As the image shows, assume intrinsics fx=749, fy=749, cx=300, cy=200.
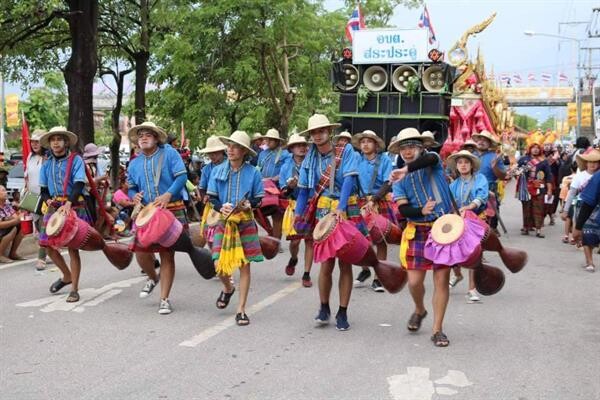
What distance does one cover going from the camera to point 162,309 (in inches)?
278

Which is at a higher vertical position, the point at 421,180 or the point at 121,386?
A: the point at 421,180

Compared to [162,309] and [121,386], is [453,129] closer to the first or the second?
[162,309]

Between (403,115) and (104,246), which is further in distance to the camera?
(403,115)

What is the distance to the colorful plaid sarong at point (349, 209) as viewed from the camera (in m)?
6.91

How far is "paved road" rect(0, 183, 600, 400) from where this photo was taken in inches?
192

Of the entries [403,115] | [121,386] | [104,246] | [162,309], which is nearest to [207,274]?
[162,309]

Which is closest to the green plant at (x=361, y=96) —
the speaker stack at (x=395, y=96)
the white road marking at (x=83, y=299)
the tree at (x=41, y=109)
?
the speaker stack at (x=395, y=96)

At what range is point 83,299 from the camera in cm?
771

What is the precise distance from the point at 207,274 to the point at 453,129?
19644 millimetres

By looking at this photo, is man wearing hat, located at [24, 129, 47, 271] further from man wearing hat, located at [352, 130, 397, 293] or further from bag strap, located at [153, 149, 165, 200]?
man wearing hat, located at [352, 130, 397, 293]

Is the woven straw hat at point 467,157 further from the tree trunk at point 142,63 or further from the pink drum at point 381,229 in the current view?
the tree trunk at point 142,63

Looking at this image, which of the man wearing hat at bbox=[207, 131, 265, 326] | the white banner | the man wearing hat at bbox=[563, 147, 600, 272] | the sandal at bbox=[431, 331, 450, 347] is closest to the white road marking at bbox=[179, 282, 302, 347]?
the man wearing hat at bbox=[207, 131, 265, 326]

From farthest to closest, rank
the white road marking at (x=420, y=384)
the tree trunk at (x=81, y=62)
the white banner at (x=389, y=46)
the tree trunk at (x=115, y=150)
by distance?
1. the tree trunk at (x=115, y=150)
2. the white banner at (x=389, y=46)
3. the tree trunk at (x=81, y=62)
4. the white road marking at (x=420, y=384)

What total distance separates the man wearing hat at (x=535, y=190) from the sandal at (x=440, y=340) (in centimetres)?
914
